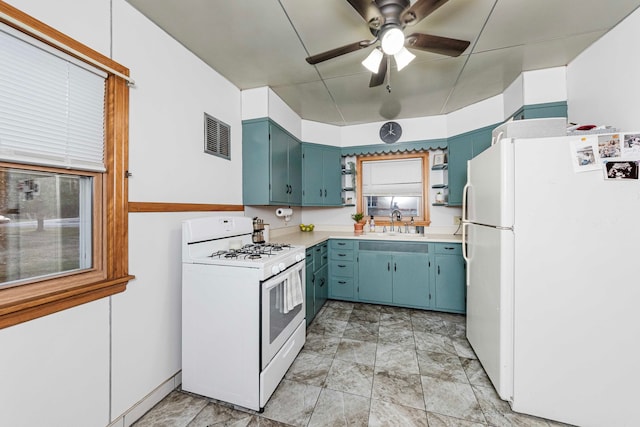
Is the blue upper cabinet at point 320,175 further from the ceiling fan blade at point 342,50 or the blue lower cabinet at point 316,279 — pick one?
the ceiling fan blade at point 342,50

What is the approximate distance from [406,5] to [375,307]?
3062 millimetres

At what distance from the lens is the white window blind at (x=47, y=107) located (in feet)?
3.62

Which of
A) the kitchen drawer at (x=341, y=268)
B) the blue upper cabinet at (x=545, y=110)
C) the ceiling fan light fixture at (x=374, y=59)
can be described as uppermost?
the ceiling fan light fixture at (x=374, y=59)

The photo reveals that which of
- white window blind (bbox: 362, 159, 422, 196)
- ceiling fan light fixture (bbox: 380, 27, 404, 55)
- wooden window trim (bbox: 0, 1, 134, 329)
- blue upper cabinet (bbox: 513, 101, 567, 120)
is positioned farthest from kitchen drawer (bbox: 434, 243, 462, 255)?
wooden window trim (bbox: 0, 1, 134, 329)

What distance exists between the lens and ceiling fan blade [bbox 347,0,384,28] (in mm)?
1366

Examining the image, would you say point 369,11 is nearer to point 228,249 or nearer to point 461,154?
point 228,249

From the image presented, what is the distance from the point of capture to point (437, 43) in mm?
1633

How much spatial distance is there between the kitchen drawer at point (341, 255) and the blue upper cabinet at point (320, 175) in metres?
0.76

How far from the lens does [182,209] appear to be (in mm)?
1933

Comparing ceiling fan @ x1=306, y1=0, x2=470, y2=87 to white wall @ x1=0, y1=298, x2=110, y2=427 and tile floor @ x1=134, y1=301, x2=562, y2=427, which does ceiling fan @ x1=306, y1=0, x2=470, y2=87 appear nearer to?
white wall @ x1=0, y1=298, x2=110, y2=427

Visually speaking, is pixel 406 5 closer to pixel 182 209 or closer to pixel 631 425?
pixel 182 209

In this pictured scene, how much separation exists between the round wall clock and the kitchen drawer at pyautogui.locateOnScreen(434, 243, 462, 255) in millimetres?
1648

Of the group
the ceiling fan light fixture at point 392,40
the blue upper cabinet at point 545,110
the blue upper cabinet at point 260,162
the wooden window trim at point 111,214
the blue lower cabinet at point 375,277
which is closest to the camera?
the wooden window trim at point 111,214

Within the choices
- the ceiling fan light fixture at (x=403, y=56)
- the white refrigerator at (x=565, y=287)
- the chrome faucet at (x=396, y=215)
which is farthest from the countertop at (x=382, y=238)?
the ceiling fan light fixture at (x=403, y=56)
